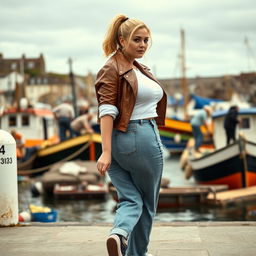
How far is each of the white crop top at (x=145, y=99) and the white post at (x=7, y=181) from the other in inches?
101

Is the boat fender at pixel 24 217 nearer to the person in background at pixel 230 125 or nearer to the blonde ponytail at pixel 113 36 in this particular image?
the blonde ponytail at pixel 113 36

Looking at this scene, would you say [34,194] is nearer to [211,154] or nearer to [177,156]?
[211,154]

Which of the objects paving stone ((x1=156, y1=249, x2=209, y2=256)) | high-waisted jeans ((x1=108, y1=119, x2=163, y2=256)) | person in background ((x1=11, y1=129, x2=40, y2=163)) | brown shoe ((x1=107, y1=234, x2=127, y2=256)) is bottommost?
person in background ((x1=11, y1=129, x2=40, y2=163))

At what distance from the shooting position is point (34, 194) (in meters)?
22.4

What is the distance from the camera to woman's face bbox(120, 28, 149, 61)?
483cm

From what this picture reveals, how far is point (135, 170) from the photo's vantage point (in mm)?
4848

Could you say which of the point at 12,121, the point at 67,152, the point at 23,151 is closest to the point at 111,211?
the point at 67,152

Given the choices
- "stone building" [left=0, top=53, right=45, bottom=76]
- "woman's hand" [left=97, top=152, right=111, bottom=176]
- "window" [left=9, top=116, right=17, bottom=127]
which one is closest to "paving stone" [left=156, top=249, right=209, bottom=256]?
"woman's hand" [left=97, top=152, right=111, bottom=176]

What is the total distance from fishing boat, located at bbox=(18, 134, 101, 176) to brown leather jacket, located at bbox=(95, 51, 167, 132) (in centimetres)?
2453

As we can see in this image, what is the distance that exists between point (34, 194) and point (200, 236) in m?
16.5

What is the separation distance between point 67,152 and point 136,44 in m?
25.5

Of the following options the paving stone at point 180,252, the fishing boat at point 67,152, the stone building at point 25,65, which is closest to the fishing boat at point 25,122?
the fishing boat at point 67,152

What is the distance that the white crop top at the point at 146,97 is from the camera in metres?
4.83

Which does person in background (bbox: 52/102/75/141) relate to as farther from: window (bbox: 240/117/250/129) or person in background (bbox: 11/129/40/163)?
window (bbox: 240/117/250/129)
